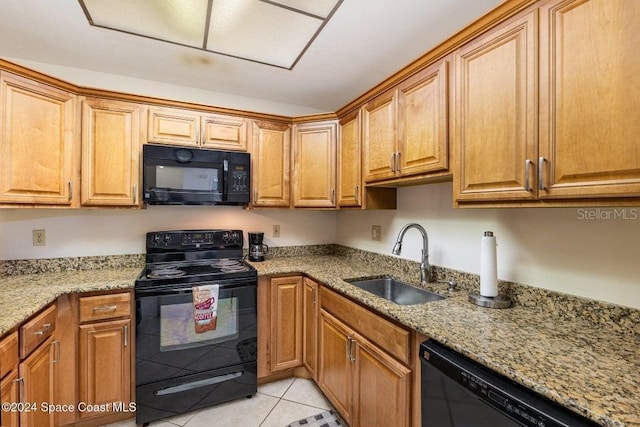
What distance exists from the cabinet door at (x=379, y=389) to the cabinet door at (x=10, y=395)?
1565mm

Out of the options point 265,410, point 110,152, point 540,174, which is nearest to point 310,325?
point 265,410

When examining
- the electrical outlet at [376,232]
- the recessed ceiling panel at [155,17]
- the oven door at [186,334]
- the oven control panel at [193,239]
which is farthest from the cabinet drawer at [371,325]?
the recessed ceiling panel at [155,17]

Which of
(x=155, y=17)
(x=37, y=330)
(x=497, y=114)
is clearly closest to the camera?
(x=497, y=114)

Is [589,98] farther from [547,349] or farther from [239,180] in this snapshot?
[239,180]

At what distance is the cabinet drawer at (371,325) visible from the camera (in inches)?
51.9

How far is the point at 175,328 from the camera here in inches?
75.6

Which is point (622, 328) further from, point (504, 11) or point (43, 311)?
point (43, 311)

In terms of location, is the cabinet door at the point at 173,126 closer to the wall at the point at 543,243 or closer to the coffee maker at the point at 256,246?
the coffee maker at the point at 256,246

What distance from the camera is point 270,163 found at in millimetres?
2486

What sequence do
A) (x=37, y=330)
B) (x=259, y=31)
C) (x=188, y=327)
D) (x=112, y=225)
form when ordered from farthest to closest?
1. (x=112, y=225)
2. (x=188, y=327)
3. (x=259, y=31)
4. (x=37, y=330)

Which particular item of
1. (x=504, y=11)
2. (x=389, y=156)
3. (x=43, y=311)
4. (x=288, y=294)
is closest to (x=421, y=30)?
(x=504, y=11)

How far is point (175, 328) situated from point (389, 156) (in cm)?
176

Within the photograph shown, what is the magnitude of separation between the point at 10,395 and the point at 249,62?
2162 millimetres
